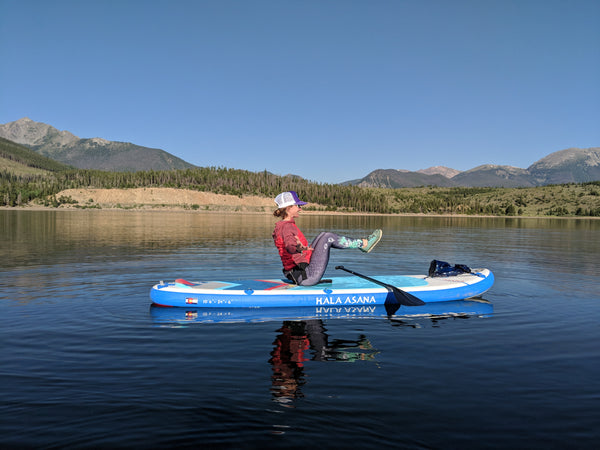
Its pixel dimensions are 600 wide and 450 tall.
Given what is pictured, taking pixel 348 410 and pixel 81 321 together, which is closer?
pixel 348 410

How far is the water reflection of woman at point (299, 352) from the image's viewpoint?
8.05 m

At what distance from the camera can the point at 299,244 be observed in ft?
44.4

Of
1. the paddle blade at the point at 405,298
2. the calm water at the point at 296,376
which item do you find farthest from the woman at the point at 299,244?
the calm water at the point at 296,376

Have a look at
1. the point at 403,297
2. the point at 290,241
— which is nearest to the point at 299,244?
the point at 290,241

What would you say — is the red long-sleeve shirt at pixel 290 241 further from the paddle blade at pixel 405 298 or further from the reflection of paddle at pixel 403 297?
the paddle blade at pixel 405 298

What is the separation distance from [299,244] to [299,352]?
4.14m

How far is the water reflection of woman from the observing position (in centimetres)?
805

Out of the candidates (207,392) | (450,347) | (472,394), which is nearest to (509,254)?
(450,347)

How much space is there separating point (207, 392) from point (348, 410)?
2404mm

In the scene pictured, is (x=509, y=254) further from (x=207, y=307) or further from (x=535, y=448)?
(x=535, y=448)

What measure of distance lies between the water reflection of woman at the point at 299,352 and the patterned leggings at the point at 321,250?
2137 mm

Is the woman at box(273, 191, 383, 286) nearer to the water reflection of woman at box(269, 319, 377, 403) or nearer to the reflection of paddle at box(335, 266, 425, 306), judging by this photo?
the reflection of paddle at box(335, 266, 425, 306)

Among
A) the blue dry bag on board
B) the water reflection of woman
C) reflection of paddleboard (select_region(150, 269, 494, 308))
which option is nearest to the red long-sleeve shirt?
reflection of paddleboard (select_region(150, 269, 494, 308))

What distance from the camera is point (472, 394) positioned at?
780 centimetres
